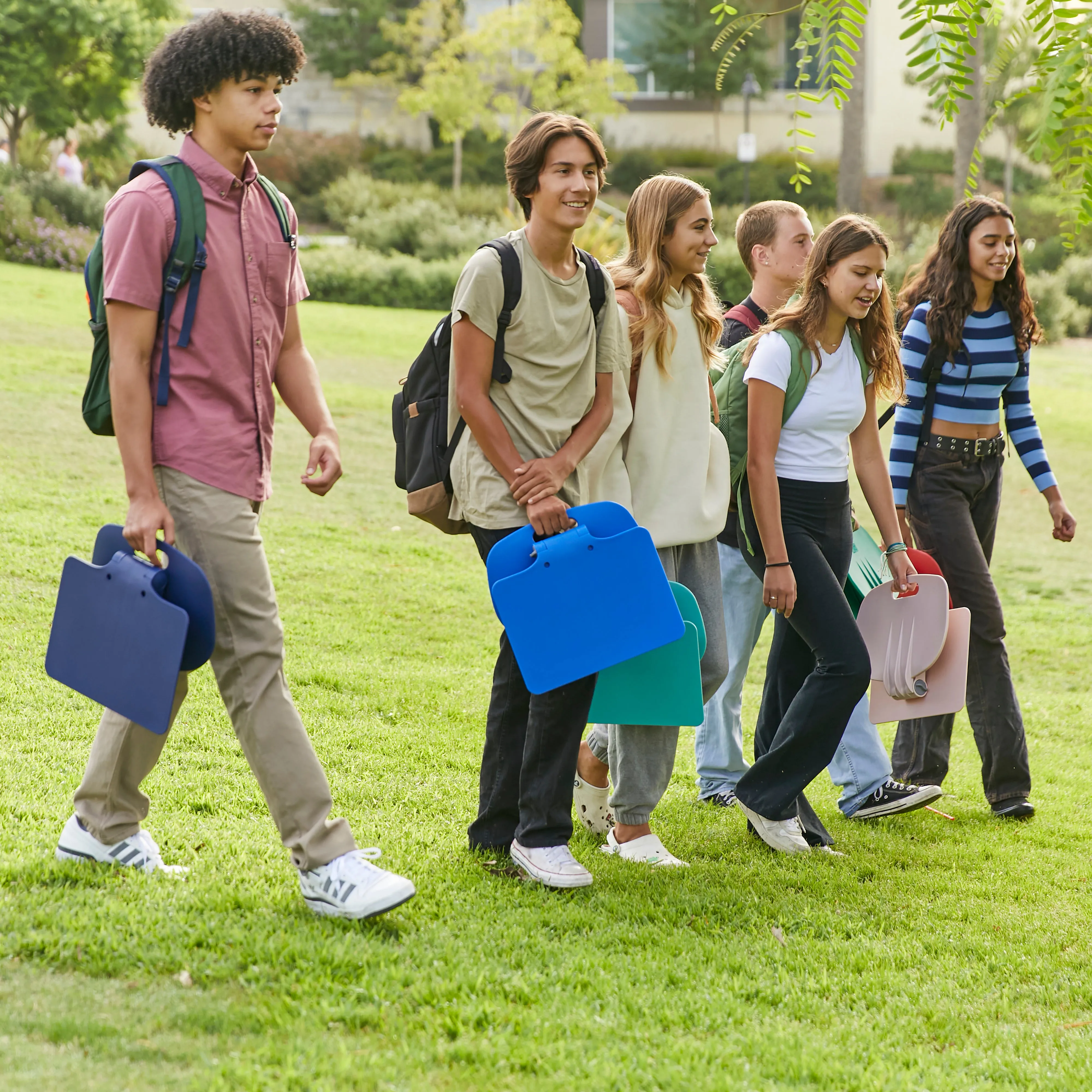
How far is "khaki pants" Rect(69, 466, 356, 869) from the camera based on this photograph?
3.23 meters

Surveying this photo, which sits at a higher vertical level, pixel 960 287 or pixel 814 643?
pixel 960 287

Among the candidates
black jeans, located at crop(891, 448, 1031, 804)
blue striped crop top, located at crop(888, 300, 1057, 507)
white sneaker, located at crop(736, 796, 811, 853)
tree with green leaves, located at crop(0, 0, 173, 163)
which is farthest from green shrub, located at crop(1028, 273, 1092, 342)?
white sneaker, located at crop(736, 796, 811, 853)

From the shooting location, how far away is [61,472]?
31.7ft

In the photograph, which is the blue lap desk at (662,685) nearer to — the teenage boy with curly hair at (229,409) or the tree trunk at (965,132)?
the teenage boy with curly hair at (229,409)

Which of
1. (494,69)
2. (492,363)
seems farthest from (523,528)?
(494,69)

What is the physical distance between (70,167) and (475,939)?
26.1 m

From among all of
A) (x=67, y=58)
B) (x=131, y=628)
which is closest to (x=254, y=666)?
(x=131, y=628)

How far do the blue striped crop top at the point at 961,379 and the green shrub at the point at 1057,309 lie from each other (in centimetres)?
2180

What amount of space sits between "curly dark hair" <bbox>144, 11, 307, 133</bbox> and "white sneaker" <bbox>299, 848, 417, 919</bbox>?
1946mm

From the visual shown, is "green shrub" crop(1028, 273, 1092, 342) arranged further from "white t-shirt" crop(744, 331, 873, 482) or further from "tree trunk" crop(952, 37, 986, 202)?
"white t-shirt" crop(744, 331, 873, 482)

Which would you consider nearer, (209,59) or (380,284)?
(209,59)

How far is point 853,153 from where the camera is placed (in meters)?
23.0

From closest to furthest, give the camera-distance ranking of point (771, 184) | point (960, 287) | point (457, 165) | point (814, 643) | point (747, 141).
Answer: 1. point (814, 643)
2. point (960, 287)
3. point (747, 141)
4. point (457, 165)
5. point (771, 184)

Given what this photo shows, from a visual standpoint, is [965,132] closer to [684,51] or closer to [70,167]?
[70,167]
